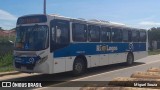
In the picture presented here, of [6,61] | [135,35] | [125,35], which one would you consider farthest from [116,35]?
[6,61]

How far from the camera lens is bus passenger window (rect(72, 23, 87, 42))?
1633 centimetres

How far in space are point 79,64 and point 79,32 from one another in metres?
1.58

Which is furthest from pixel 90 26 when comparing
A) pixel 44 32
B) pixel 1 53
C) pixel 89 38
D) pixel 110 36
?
pixel 1 53

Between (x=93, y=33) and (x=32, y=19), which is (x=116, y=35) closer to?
(x=93, y=33)

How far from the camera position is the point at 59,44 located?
15117 mm

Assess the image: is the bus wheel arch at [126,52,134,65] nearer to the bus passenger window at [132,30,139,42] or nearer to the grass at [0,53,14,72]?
the bus passenger window at [132,30,139,42]

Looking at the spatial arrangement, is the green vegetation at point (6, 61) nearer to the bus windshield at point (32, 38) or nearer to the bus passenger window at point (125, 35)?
the bus windshield at point (32, 38)

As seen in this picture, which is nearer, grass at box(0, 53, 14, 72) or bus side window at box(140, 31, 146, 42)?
grass at box(0, 53, 14, 72)

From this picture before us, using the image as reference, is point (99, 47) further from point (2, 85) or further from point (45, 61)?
point (2, 85)

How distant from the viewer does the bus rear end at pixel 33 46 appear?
14.5 metres

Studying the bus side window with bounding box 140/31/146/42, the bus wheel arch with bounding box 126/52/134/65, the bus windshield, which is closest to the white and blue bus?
the bus windshield

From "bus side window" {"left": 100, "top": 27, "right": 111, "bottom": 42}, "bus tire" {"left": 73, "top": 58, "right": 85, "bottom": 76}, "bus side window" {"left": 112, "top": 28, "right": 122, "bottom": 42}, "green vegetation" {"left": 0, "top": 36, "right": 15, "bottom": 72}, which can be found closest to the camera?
"bus tire" {"left": 73, "top": 58, "right": 85, "bottom": 76}

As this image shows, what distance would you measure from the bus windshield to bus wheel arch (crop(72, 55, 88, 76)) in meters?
2.44

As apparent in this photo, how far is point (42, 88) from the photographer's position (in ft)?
42.2
